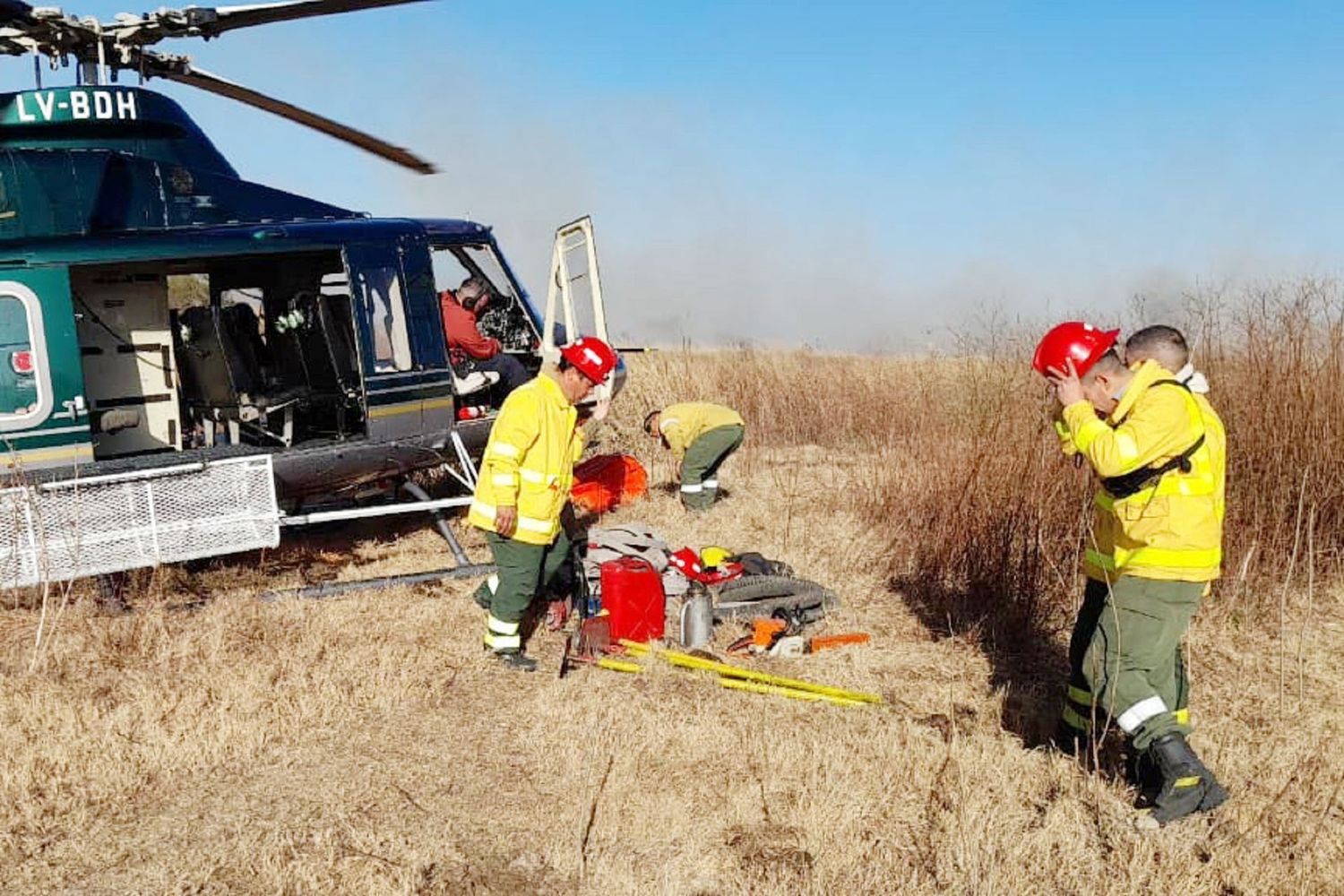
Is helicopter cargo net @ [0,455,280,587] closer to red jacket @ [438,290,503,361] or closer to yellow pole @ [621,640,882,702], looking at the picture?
red jacket @ [438,290,503,361]

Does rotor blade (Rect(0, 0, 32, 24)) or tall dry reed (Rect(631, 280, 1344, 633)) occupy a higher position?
rotor blade (Rect(0, 0, 32, 24))

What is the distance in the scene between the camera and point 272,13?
6.75 m

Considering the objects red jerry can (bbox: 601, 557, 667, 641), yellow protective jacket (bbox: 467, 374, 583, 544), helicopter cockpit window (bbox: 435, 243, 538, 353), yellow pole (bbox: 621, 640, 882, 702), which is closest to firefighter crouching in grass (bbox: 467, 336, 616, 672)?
yellow protective jacket (bbox: 467, 374, 583, 544)

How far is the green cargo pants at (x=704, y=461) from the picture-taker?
9.32 metres

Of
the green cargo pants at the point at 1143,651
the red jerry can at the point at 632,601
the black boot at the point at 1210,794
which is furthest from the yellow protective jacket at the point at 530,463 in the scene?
the black boot at the point at 1210,794

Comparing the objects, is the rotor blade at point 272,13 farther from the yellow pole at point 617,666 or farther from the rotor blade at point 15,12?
the yellow pole at point 617,666

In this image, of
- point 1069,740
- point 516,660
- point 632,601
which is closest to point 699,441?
point 632,601

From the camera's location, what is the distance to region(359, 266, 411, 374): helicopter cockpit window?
7.52 m

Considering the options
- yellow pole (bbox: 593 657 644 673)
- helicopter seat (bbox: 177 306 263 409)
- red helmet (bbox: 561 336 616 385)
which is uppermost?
helicopter seat (bbox: 177 306 263 409)

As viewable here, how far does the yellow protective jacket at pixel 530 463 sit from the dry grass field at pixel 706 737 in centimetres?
83

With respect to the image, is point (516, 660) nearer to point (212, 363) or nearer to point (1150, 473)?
point (1150, 473)

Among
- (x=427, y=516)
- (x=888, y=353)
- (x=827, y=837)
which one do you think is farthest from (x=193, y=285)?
(x=827, y=837)

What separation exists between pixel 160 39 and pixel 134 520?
11.4ft

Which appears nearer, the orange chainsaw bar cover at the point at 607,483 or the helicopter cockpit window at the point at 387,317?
the helicopter cockpit window at the point at 387,317
